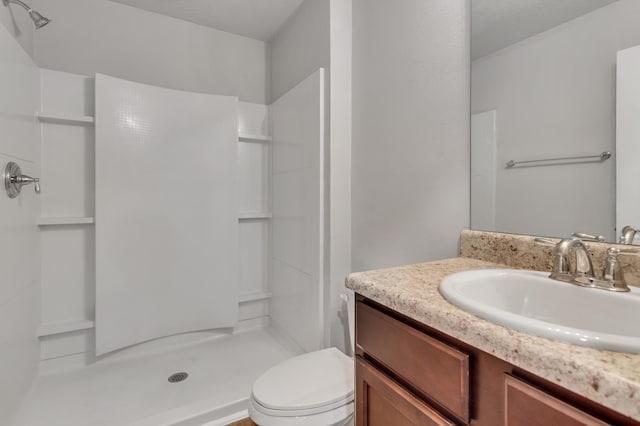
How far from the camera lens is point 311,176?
183 centimetres

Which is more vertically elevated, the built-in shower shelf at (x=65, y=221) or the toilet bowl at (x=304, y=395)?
the built-in shower shelf at (x=65, y=221)

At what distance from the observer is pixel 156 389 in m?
1.72

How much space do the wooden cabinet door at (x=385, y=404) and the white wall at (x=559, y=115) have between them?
68cm

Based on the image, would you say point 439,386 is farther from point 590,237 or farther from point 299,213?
point 299,213

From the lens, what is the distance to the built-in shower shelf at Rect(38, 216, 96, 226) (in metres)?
1.79

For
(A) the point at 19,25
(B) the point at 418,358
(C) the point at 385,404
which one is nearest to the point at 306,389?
(C) the point at 385,404

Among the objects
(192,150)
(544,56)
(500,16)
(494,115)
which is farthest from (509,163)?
(192,150)

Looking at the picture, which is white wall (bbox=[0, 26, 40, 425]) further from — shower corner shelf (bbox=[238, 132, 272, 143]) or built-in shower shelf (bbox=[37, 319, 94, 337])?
shower corner shelf (bbox=[238, 132, 272, 143])

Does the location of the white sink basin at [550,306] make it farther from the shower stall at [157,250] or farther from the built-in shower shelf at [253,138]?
the built-in shower shelf at [253,138]

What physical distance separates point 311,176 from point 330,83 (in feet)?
1.78

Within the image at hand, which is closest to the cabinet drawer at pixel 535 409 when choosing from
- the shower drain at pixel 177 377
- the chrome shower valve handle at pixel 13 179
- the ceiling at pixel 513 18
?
the ceiling at pixel 513 18

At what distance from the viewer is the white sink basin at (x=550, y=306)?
0.47 m

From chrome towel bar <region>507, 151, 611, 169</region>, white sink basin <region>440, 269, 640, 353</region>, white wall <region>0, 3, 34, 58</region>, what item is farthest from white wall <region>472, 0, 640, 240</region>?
white wall <region>0, 3, 34, 58</region>

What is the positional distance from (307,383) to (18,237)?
1.61m
